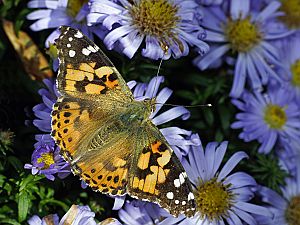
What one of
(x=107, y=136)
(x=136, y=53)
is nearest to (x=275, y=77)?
(x=136, y=53)

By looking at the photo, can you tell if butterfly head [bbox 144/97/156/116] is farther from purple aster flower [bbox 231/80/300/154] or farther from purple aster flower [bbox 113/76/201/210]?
purple aster flower [bbox 231/80/300/154]

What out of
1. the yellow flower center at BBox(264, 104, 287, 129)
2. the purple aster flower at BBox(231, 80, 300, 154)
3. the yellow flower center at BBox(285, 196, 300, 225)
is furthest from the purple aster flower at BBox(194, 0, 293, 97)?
the yellow flower center at BBox(285, 196, 300, 225)

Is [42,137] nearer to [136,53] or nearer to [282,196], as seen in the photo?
[136,53]

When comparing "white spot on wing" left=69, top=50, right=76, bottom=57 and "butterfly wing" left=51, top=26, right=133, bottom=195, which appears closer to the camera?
"butterfly wing" left=51, top=26, right=133, bottom=195

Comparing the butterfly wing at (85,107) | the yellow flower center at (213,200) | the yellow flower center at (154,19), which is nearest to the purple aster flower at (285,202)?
the yellow flower center at (213,200)

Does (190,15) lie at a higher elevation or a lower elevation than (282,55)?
higher

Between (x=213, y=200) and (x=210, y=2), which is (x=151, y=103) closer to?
Answer: (x=213, y=200)
